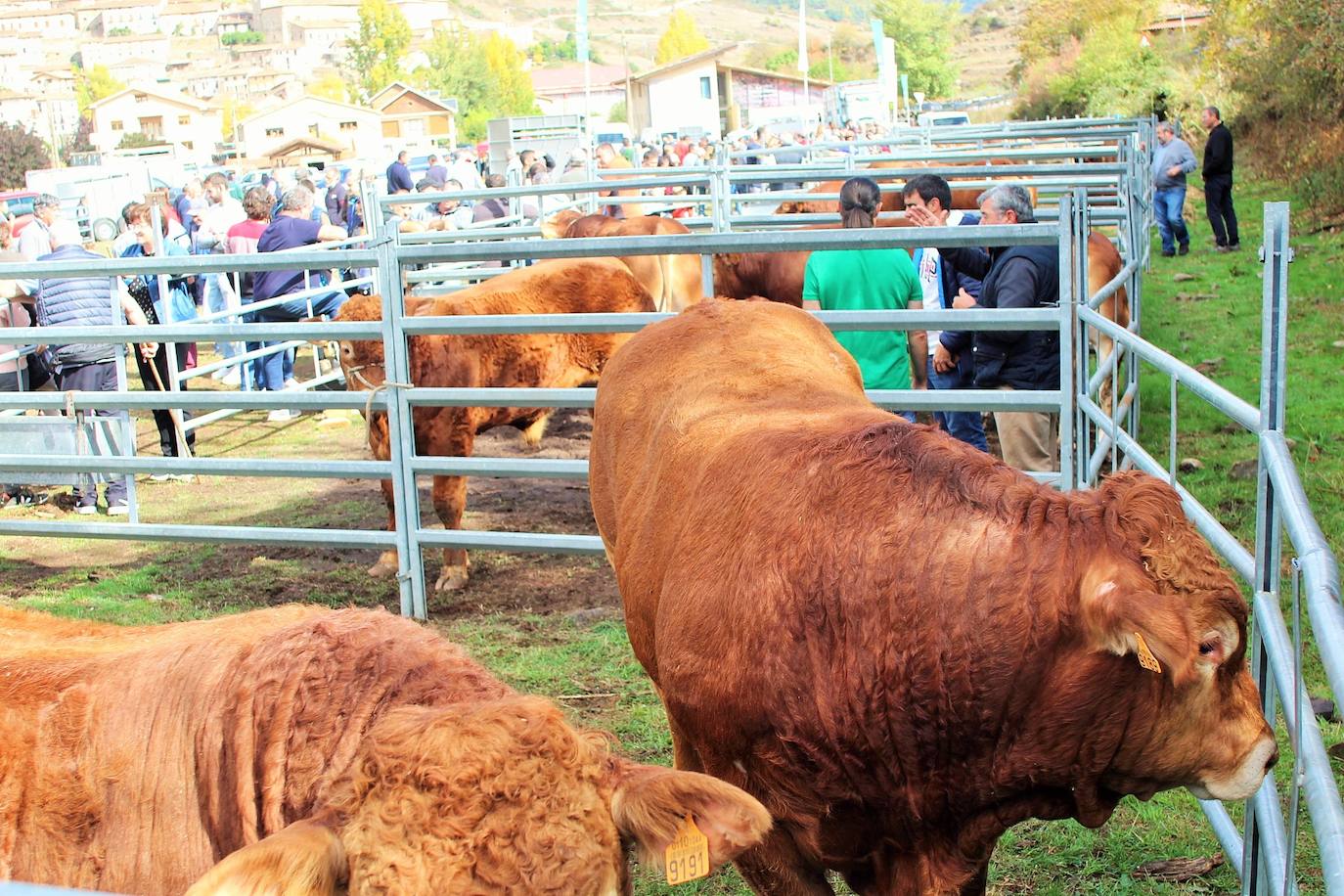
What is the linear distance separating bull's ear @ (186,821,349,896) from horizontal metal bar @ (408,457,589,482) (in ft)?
12.8

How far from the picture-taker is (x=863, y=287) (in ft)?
20.5

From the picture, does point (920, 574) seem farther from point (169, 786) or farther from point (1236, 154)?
point (1236, 154)

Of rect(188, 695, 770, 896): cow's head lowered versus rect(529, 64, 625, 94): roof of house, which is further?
rect(529, 64, 625, 94): roof of house

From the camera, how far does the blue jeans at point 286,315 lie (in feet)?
40.4

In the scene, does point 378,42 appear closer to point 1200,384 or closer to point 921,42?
point 921,42

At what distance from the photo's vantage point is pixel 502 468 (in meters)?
6.25

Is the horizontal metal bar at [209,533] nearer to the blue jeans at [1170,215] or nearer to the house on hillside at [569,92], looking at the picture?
the blue jeans at [1170,215]

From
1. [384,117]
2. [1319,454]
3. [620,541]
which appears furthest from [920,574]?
[384,117]

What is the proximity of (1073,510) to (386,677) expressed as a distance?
1392mm

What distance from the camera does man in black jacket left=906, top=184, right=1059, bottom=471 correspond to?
6406mm

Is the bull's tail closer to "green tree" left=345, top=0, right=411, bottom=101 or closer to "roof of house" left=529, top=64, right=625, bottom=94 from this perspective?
"roof of house" left=529, top=64, right=625, bottom=94

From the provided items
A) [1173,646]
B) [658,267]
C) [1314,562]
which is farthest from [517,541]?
[658,267]

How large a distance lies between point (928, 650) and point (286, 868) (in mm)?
1342

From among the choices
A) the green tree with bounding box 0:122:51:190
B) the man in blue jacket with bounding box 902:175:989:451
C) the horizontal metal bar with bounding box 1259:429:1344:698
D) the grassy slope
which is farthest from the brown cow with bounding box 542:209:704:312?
the green tree with bounding box 0:122:51:190
